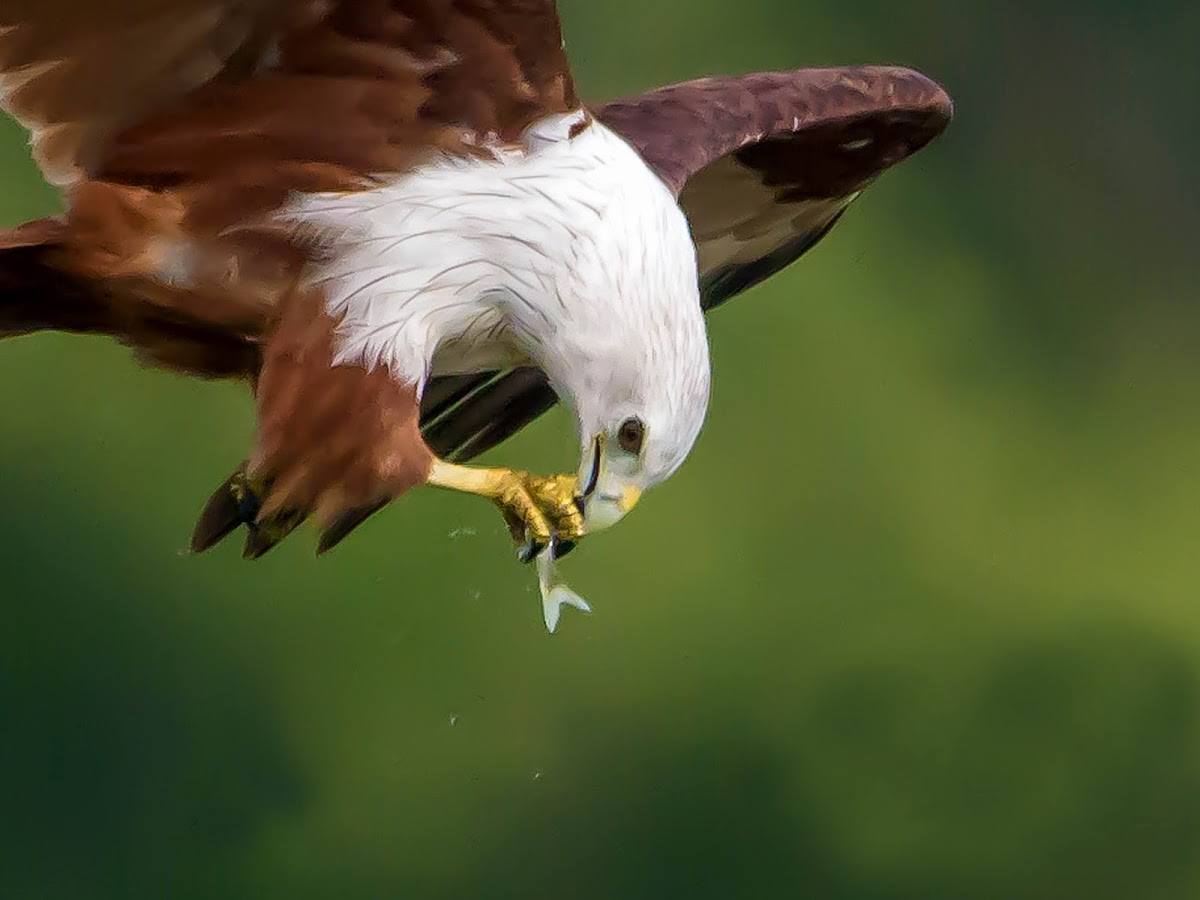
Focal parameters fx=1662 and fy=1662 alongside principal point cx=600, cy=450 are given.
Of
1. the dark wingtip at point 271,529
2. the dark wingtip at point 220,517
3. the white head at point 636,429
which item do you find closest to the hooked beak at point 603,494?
the white head at point 636,429

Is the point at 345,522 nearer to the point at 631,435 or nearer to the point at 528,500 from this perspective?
the point at 528,500

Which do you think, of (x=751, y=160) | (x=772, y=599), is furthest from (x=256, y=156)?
(x=772, y=599)

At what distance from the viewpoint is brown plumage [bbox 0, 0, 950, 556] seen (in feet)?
4.90

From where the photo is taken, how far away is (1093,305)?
309cm

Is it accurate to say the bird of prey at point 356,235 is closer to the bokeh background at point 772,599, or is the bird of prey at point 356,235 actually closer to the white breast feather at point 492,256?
the white breast feather at point 492,256

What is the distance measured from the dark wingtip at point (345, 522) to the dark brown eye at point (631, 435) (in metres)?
0.24

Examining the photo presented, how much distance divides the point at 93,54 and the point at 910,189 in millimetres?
1810

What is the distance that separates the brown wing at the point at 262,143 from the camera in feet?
4.91

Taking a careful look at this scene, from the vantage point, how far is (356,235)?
1571 mm

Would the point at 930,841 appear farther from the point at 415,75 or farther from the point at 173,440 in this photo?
the point at 415,75

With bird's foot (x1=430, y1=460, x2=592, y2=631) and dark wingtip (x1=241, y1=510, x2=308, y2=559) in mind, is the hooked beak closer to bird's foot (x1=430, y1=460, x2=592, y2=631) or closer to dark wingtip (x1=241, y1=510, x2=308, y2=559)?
bird's foot (x1=430, y1=460, x2=592, y2=631)

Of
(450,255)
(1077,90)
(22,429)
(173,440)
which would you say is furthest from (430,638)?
(1077,90)

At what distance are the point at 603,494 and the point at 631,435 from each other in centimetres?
7

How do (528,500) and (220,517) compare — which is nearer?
(528,500)
